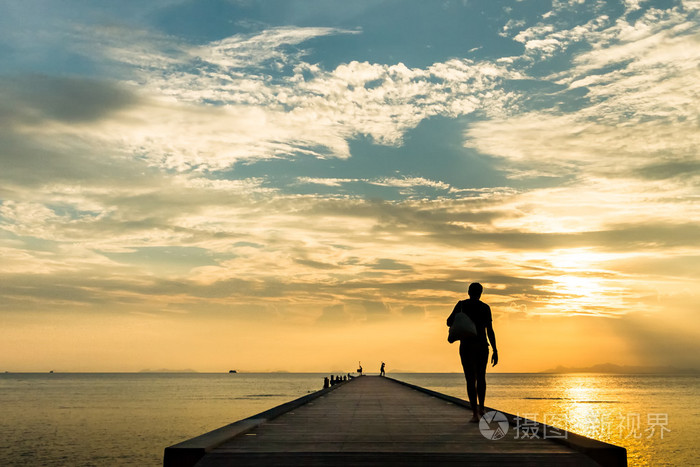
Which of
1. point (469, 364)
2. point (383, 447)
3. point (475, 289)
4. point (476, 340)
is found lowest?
point (383, 447)

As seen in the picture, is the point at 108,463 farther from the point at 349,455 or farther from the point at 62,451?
the point at 349,455

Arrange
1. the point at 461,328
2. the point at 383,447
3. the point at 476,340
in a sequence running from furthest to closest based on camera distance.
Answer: the point at 476,340 → the point at 461,328 → the point at 383,447

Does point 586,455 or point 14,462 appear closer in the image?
point 586,455

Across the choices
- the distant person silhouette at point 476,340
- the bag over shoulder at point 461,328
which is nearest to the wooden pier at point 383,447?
the distant person silhouette at point 476,340

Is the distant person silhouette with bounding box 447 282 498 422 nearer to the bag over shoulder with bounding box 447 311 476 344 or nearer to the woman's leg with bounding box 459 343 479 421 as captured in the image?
the woman's leg with bounding box 459 343 479 421

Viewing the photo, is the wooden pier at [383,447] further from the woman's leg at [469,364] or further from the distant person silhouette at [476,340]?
the distant person silhouette at [476,340]

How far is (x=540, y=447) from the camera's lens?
26.7 ft

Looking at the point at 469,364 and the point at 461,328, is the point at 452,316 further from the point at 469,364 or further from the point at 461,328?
the point at 469,364

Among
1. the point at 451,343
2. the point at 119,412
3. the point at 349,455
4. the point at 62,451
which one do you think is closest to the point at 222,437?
the point at 349,455

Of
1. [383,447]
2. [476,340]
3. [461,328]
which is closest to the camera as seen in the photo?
[383,447]

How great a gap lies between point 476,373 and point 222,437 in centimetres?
424

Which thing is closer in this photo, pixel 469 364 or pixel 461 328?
pixel 461 328

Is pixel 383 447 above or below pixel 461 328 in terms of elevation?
below

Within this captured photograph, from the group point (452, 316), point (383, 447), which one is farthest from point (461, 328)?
point (383, 447)
